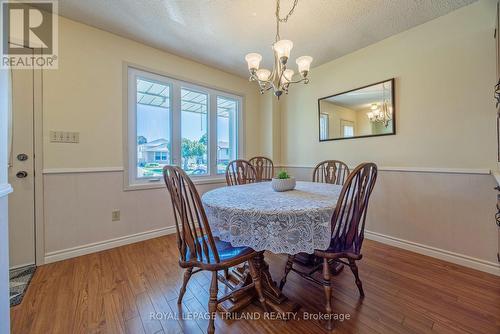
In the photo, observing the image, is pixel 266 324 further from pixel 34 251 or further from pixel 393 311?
pixel 34 251

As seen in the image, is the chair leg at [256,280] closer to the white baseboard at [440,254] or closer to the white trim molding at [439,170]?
the white baseboard at [440,254]

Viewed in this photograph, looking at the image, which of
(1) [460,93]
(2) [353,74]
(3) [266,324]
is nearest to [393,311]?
(3) [266,324]

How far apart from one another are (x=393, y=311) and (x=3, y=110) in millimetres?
2345

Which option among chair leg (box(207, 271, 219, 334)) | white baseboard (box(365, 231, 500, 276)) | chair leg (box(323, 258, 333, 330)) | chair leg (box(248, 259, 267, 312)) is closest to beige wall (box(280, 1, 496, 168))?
white baseboard (box(365, 231, 500, 276))

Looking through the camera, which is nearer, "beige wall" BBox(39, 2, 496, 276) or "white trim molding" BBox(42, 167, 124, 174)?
"beige wall" BBox(39, 2, 496, 276)

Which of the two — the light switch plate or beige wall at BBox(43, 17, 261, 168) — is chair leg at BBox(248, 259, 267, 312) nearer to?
beige wall at BBox(43, 17, 261, 168)

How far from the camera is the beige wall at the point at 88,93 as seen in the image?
2.09 meters

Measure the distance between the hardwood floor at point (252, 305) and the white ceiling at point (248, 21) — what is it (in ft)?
7.78

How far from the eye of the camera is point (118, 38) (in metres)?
2.43

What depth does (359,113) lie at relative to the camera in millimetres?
2691

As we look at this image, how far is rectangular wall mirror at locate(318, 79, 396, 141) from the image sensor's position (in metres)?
2.45

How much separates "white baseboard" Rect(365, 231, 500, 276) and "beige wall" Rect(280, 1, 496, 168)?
2.75 feet

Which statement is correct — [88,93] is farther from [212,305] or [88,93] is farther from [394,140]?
[394,140]

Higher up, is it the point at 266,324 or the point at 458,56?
the point at 458,56
